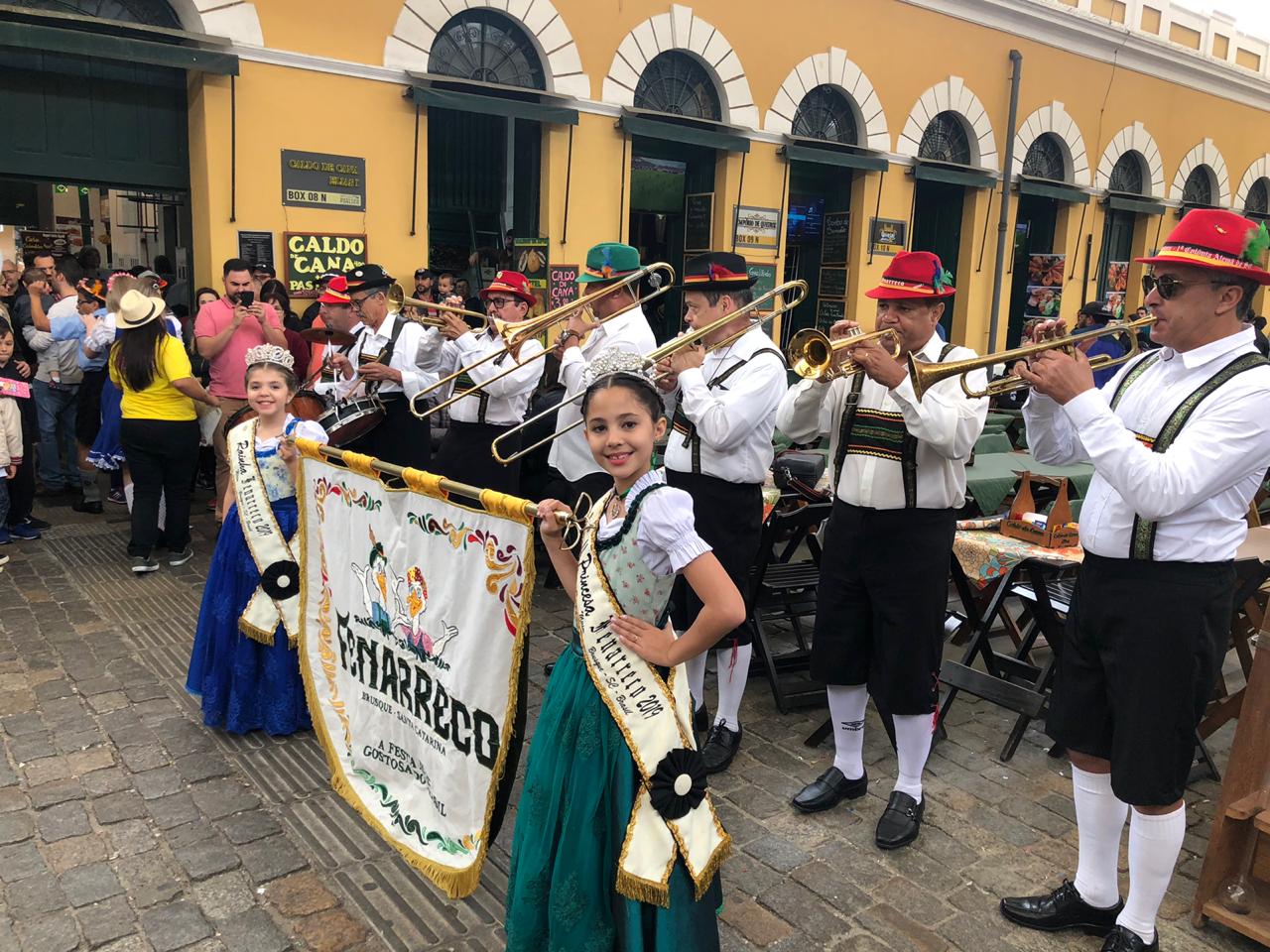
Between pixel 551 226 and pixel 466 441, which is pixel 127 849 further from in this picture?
pixel 551 226

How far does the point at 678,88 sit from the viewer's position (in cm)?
1259

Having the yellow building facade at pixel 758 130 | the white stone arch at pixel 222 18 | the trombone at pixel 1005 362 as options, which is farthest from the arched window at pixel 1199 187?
the trombone at pixel 1005 362

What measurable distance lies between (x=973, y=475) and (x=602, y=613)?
4.87 metres

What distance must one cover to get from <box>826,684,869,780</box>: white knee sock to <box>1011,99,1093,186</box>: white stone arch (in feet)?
48.8

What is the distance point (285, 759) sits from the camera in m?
4.20

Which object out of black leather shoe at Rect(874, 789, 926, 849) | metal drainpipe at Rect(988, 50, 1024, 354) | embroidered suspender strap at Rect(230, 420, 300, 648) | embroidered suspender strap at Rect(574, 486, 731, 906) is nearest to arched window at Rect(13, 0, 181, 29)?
embroidered suspender strap at Rect(230, 420, 300, 648)

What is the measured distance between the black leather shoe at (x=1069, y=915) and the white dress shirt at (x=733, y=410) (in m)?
1.99

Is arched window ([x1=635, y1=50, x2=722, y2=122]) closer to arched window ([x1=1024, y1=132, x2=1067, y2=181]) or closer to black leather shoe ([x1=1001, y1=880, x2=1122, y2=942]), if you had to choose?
arched window ([x1=1024, y1=132, x2=1067, y2=181])

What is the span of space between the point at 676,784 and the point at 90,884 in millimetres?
2315

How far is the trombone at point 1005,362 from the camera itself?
2918 millimetres

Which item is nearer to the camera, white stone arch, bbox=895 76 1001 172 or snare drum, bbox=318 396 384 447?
snare drum, bbox=318 396 384 447

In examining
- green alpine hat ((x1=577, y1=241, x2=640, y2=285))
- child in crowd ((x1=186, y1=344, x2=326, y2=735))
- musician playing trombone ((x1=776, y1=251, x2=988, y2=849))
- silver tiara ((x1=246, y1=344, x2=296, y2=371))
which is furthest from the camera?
A: green alpine hat ((x1=577, y1=241, x2=640, y2=285))

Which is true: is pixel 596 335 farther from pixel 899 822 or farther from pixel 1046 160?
pixel 1046 160

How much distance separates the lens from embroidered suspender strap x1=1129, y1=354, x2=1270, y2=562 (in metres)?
2.69
